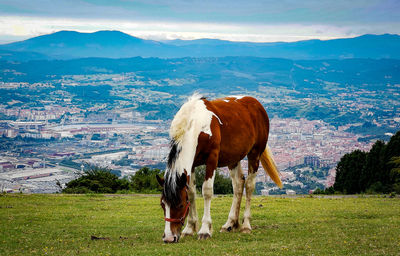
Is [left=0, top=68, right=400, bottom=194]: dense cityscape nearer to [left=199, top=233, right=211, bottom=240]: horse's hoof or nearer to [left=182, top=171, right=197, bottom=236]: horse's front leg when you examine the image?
[left=182, top=171, right=197, bottom=236]: horse's front leg

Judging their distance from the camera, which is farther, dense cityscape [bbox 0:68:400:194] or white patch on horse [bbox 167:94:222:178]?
dense cityscape [bbox 0:68:400:194]

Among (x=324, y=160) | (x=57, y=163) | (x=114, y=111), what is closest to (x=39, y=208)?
(x=57, y=163)

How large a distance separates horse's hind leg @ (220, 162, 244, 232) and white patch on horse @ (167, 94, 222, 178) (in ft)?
7.56

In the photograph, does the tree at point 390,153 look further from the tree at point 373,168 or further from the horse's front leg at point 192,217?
the horse's front leg at point 192,217

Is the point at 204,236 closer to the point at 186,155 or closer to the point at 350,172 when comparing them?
the point at 186,155

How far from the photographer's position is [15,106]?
411 feet

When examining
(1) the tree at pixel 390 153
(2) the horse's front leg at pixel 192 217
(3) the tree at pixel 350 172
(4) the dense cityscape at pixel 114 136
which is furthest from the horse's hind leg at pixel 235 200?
(3) the tree at pixel 350 172

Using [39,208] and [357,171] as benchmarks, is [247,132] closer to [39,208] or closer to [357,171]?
[39,208]

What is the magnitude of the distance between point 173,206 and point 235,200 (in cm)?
A: 292

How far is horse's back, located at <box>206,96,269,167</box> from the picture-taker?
10.5 m

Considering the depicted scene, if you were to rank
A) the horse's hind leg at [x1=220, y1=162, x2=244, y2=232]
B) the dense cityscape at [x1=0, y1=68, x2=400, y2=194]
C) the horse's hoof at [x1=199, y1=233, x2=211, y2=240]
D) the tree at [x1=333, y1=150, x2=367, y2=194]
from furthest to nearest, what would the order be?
the dense cityscape at [x1=0, y1=68, x2=400, y2=194] < the tree at [x1=333, y1=150, x2=367, y2=194] < the horse's hind leg at [x1=220, y1=162, x2=244, y2=232] < the horse's hoof at [x1=199, y1=233, x2=211, y2=240]

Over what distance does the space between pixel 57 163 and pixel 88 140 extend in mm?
25583

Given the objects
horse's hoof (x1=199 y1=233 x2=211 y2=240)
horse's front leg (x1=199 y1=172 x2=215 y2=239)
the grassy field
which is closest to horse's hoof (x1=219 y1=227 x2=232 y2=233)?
the grassy field

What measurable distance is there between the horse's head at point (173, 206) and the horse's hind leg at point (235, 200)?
2509 mm
